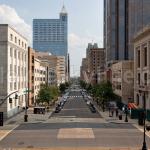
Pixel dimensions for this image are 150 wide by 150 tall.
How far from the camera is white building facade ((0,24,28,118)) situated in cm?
8169

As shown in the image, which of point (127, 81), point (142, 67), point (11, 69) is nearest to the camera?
point (11, 69)

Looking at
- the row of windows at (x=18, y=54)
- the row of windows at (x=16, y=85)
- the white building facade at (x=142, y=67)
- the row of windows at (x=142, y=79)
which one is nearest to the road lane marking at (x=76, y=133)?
the row of windows at (x=16, y=85)

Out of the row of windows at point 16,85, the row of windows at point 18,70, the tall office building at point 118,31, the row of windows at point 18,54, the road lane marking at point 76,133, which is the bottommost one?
the road lane marking at point 76,133

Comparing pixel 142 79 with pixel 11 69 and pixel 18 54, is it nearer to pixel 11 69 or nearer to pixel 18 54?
pixel 18 54

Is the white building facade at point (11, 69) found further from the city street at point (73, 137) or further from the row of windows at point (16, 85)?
the city street at point (73, 137)

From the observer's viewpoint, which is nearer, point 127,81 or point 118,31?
point 127,81

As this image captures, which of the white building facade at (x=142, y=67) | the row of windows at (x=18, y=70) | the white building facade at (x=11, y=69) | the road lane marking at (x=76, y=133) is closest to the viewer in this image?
the road lane marking at (x=76, y=133)

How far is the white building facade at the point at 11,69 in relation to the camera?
81.7 m

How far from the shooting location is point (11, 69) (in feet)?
285

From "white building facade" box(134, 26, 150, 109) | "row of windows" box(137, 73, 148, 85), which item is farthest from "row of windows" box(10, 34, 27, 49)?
"row of windows" box(137, 73, 148, 85)

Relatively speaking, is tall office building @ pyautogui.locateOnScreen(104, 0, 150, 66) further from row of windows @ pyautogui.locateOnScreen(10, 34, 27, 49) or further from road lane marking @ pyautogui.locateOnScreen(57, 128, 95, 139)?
road lane marking @ pyautogui.locateOnScreen(57, 128, 95, 139)

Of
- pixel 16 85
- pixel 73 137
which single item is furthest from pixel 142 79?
pixel 73 137

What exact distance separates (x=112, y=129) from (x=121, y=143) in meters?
14.2

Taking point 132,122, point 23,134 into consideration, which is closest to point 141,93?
point 132,122
